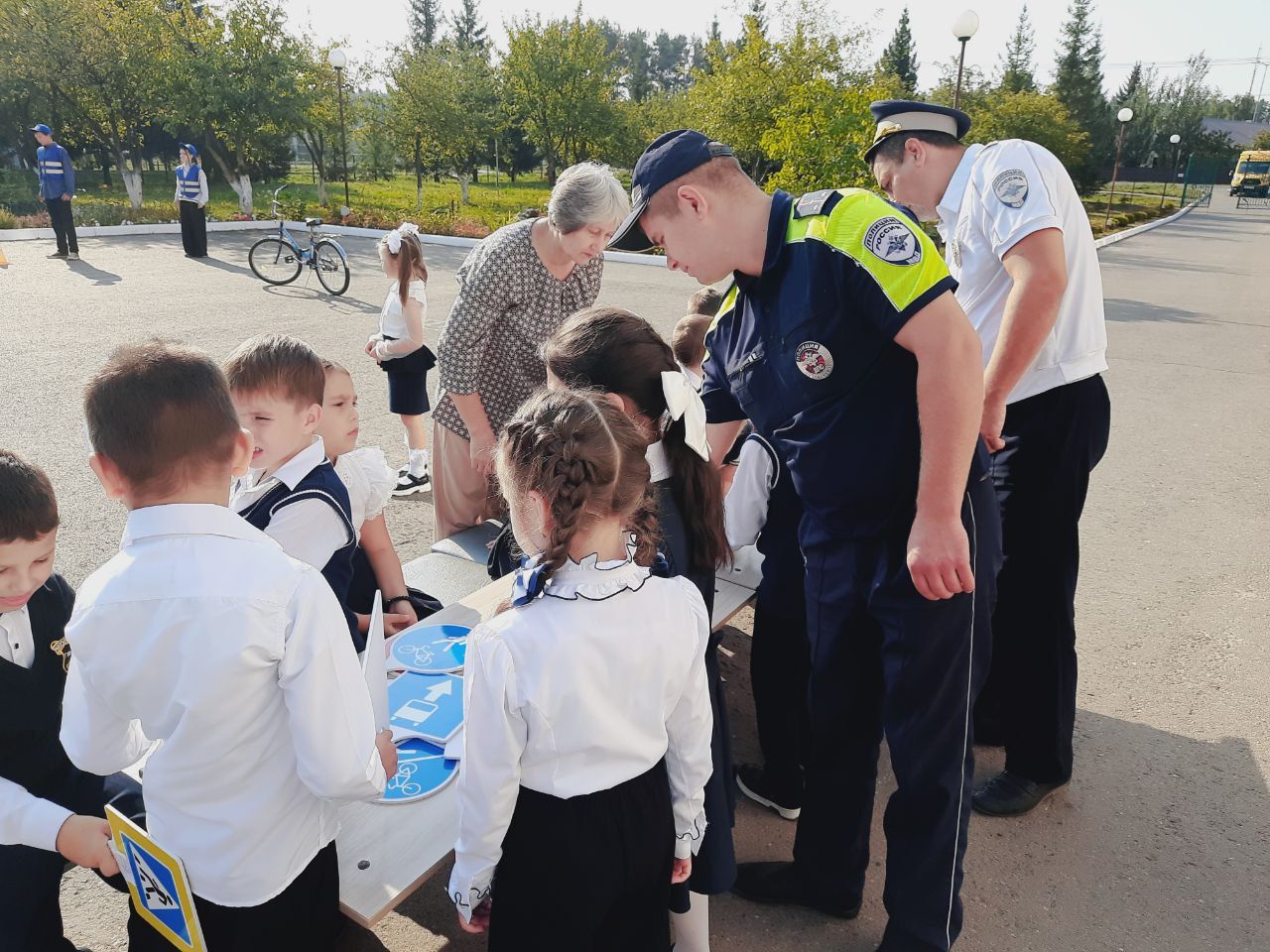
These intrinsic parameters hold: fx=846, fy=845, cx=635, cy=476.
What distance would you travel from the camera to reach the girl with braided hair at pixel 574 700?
1.40 metres

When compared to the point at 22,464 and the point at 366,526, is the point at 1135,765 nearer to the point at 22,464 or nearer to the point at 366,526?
the point at 366,526

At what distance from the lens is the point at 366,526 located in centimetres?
265

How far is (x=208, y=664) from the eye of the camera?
124 centimetres

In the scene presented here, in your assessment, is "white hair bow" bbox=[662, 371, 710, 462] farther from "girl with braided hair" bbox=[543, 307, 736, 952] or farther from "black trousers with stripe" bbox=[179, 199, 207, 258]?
"black trousers with stripe" bbox=[179, 199, 207, 258]

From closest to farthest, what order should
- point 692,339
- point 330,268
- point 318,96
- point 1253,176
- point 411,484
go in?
1. point 692,339
2. point 411,484
3. point 330,268
4. point 318,96
5. point 1253,176

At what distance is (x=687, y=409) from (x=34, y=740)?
5.02 feet

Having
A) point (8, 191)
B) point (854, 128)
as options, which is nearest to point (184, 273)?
point (854, 128)

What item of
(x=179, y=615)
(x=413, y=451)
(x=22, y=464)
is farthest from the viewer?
(x=413, y=451)

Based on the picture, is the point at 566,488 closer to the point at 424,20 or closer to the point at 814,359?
the point at 814,359

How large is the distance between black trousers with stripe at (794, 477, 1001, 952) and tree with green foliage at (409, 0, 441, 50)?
68.8m

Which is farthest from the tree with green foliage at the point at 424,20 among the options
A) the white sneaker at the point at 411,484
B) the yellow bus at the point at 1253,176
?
the white sneaker at the point at 411,484

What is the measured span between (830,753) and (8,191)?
28.6m

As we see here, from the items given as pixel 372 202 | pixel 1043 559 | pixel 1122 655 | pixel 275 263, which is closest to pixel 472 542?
pixel 1043 559

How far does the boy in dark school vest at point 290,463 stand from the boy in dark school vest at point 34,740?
17.7 inches
